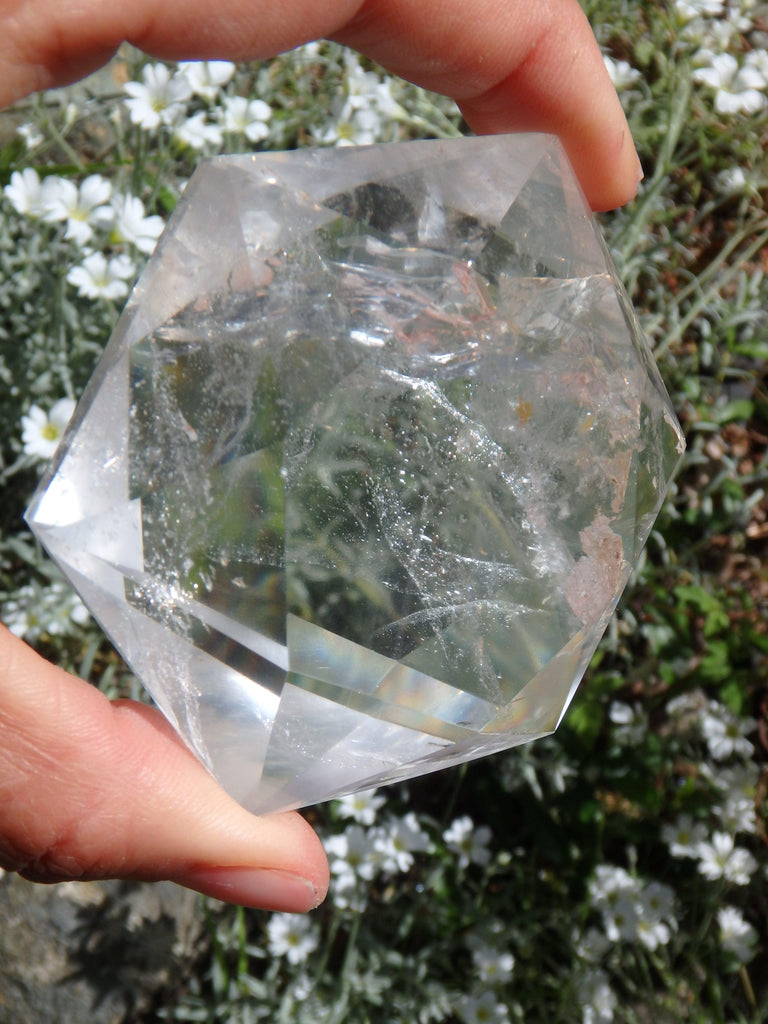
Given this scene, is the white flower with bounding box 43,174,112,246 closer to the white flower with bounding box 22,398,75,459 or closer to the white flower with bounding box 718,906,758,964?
the white flower with bounding box 22,398,75,459

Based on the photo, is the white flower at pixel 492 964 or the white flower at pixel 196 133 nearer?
the white flower at pixel 492 964

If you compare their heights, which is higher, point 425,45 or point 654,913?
point 425,45

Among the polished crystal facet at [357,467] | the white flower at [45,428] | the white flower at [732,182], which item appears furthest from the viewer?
the white flower at [732,182]

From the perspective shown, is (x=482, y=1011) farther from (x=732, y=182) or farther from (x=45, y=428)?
(x=732, y=182)

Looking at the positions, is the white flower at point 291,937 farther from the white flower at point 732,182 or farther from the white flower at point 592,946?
the white flower at point 732,182

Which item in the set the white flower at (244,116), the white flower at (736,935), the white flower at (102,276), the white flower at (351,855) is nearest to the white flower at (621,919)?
the white flower at (736,935)

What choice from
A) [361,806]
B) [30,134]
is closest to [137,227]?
[30,134]

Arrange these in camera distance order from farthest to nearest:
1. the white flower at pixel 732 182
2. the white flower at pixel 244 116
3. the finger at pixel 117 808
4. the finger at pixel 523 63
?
the white flower at pixel 732 182 < the white flower at pixel 244 116 < the finger at pixel 523 63 < the finger at pixel 117 808
